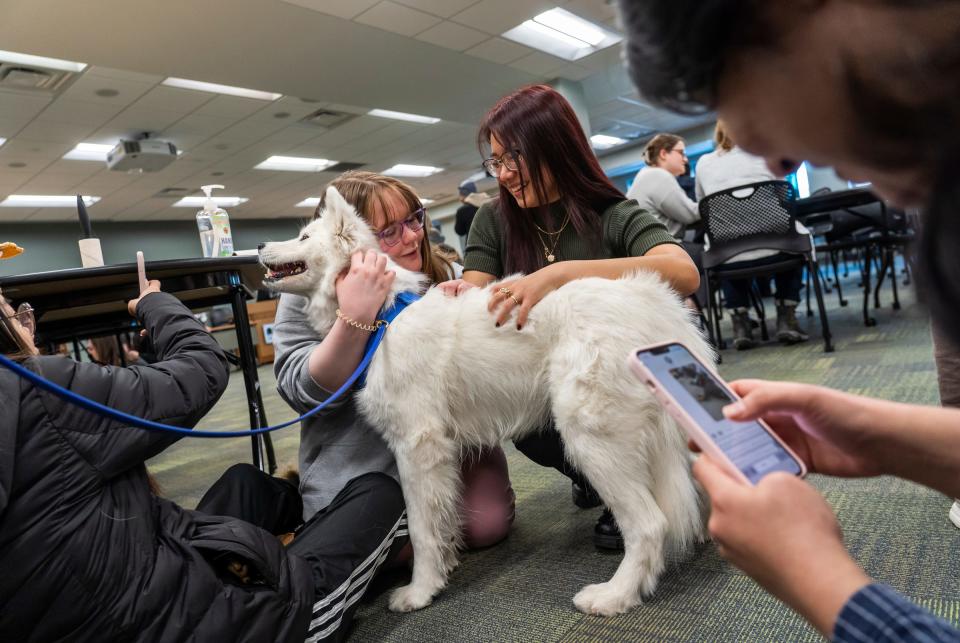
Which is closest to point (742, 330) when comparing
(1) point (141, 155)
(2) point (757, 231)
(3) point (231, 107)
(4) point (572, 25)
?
(2) point (757, 231)

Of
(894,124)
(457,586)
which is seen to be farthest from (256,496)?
(894,124)

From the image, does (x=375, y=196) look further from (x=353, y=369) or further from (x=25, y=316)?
(x=25, y=316)

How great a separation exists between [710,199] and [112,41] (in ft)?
18.0

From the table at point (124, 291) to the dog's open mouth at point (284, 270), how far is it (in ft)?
1.11

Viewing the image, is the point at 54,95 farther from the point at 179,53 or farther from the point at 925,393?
the point at 925,393

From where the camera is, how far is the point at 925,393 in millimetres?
2545

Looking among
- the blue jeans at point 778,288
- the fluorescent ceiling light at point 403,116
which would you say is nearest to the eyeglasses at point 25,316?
the blue jeans at point 778,288

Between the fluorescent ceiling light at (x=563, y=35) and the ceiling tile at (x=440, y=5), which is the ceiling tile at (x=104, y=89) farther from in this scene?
the fluorescent ceiling light at (x=563, y=35)

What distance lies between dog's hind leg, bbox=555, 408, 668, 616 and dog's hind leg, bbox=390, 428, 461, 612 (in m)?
0.40

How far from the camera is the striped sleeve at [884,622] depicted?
51cm

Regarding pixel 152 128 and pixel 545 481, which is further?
pixel 152 128

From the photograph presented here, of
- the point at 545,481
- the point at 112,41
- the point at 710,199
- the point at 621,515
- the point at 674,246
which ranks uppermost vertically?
the point at 112,41

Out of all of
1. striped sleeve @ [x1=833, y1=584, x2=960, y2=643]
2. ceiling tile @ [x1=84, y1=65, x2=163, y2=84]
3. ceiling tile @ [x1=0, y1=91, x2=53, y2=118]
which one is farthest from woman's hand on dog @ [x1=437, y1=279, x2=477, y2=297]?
ceiling tile @ [x1=0, y1=91, x2=53, y2=118]

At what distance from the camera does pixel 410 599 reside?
162cm
